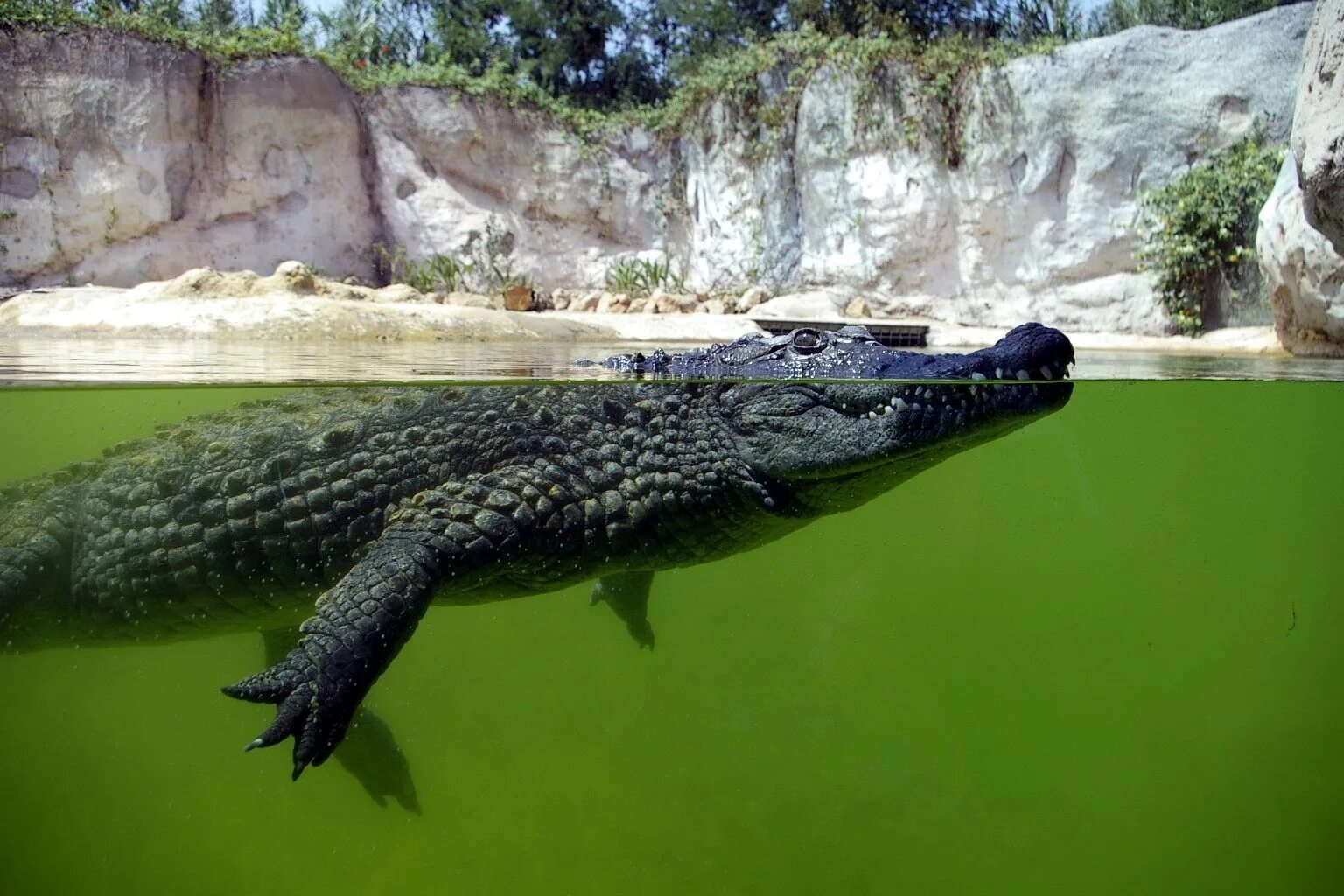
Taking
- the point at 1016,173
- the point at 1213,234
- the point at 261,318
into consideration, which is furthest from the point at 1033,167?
the point at 261,318

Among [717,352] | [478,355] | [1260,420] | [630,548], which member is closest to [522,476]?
[630,548]

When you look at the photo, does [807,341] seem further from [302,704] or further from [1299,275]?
[1299,275]

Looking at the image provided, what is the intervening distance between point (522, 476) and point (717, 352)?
1.03m

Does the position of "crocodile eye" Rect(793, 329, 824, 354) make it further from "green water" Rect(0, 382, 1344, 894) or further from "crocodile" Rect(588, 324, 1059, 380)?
"green water" Rect(0, 382, 1344, 894)

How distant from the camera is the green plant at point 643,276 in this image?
590 inches

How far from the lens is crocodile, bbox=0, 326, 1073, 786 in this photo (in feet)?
10.2

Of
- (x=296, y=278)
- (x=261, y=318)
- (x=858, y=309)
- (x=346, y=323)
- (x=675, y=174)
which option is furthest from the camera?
(x=675, y=174)

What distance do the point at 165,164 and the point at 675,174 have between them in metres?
8.31

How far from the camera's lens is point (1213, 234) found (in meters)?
11.2

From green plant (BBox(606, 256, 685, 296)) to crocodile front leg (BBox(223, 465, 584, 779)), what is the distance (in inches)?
435

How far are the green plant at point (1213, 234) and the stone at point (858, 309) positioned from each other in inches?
143

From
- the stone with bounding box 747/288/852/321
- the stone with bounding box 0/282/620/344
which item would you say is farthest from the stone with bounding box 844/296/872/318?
the stone with bounding box 0/282/620/344

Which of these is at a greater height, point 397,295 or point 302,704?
point 397,295

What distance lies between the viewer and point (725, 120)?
16469 millimetres
